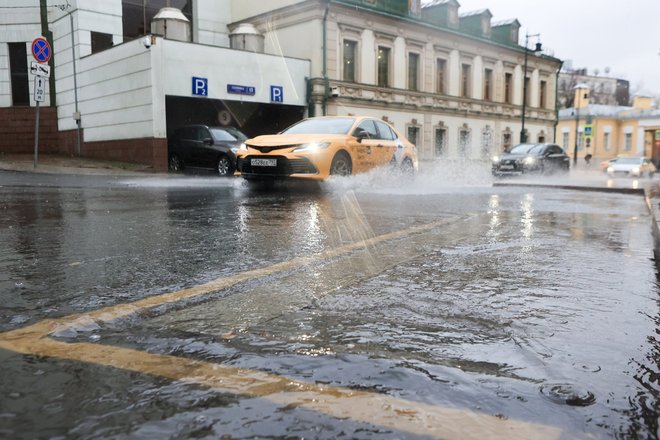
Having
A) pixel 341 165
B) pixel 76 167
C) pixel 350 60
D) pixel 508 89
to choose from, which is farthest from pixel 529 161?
pixel 508 89

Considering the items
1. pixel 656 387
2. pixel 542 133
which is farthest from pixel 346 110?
pixel 656 387

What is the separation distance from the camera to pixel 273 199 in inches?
348

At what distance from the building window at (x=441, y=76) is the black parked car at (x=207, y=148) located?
17.3 meters

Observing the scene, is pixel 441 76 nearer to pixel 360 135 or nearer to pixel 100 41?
pixel 100 41

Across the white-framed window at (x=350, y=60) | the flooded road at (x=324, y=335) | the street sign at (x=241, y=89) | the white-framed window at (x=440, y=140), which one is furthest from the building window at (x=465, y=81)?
the flooded road at (x=324, y=335)

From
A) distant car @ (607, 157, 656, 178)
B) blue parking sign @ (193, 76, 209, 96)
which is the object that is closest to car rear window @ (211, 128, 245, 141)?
blue parking sign @ (193, 76, 209, 96)

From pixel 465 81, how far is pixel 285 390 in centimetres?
3545

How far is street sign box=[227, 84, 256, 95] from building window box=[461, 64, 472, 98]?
54.0 ft

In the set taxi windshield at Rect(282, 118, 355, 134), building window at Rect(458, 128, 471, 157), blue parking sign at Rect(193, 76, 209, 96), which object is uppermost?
blue parking sign at Rect(193, 76, 209, 96)

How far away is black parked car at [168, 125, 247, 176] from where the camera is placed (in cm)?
1778

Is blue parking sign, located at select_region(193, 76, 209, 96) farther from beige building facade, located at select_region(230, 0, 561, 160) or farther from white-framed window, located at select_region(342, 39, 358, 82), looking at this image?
white-framed window, located at select_region(342, 39, 358, 82)

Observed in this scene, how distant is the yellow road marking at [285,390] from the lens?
152 cm

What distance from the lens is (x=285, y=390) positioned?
1738mm

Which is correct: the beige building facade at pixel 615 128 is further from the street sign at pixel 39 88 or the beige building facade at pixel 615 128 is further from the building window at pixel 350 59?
the street sign at pixel 39 88
